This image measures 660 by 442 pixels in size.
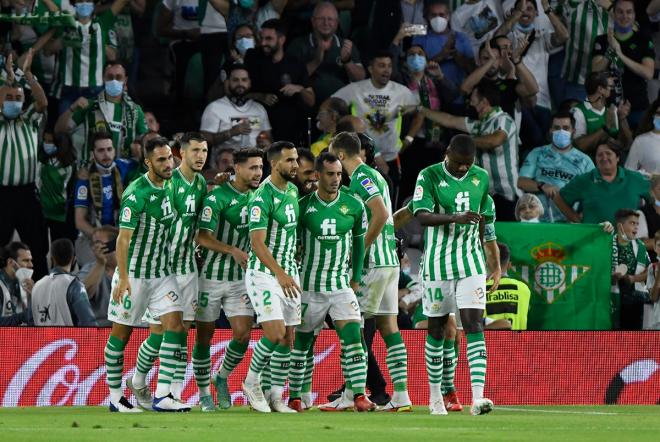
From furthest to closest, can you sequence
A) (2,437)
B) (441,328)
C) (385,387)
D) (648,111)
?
(648,111), (385,387), (441,328), (2,437)

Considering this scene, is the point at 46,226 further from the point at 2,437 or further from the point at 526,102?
the point at 2,437

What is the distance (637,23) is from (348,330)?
10667 mm

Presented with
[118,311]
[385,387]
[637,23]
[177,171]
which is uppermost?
[637,23]

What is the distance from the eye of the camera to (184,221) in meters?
13.9

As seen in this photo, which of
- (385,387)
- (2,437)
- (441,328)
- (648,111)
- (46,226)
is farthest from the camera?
(648,111)

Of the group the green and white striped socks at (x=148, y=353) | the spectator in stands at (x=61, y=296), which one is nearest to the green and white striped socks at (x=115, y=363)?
the green and white striped socks at (x=148, y=353)

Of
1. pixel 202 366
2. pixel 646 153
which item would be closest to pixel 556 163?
pixel 646 153

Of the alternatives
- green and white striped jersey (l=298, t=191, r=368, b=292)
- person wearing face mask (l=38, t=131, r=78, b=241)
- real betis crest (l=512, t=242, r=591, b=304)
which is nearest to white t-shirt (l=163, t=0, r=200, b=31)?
person wearing face mask (l=38, t=131, r=78, b=241)

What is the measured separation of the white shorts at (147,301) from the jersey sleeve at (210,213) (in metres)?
0.56

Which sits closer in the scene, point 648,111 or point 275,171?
point 275,171

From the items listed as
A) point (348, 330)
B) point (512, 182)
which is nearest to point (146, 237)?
point (348, 330)

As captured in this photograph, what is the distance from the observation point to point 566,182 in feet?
66.7

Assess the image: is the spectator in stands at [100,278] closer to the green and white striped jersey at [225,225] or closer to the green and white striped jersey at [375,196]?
the green and white striped jersey at [225,225]

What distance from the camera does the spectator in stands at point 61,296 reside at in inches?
644
